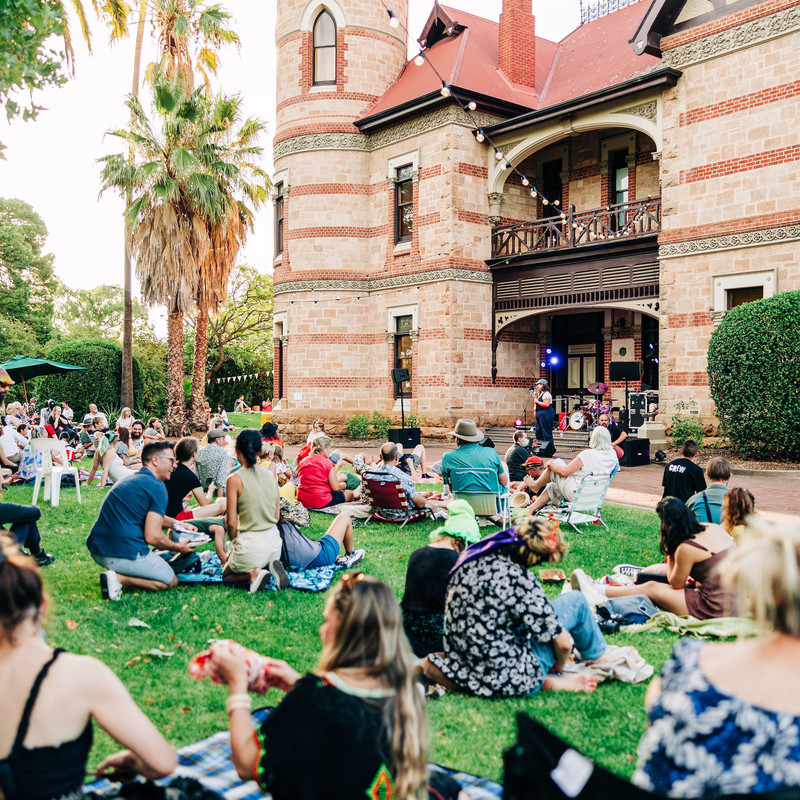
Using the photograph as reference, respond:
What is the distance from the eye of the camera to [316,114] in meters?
23.2

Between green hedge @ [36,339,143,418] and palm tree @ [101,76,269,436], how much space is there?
513 centimetres

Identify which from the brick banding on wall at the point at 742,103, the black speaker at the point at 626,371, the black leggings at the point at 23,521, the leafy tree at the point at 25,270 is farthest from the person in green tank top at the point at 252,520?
the leafy tree at the point at 25,270

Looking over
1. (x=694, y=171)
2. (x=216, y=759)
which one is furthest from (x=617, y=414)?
(x=216, y=759)

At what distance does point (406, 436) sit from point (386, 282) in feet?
21.6

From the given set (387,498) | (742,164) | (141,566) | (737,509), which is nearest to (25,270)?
(742,164)

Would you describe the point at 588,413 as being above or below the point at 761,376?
below

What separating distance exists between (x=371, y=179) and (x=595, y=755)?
2165 cm

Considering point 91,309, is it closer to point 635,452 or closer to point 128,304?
point 128,304

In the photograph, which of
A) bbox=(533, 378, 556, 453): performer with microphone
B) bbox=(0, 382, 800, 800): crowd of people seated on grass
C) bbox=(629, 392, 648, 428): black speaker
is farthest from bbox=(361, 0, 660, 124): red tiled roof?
bbox=(0, 382, 800, 800): crowd of people seated on grass

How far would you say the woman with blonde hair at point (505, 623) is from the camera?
4.07 metres

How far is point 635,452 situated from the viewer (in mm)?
15953

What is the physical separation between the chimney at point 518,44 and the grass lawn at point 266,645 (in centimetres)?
1829

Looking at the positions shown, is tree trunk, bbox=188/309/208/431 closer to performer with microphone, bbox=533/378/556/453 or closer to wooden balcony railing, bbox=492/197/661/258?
wooden balcony railing, bbox=492/197/661/258

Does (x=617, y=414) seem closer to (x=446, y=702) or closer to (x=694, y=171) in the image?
(x=694, y=171)
